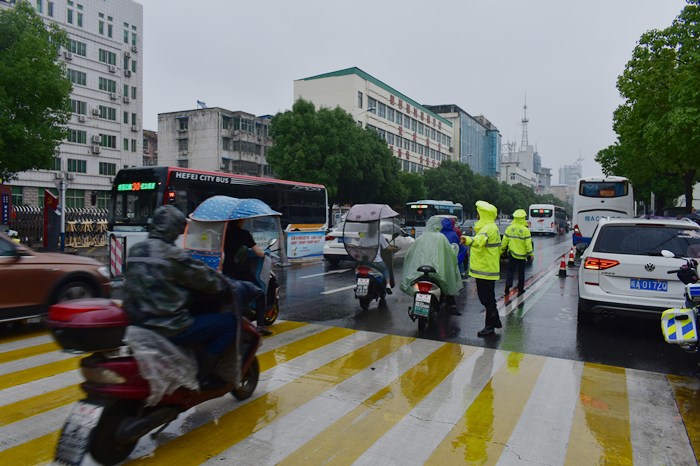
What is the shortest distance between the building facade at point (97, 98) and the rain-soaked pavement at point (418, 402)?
40.5m

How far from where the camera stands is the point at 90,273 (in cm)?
726

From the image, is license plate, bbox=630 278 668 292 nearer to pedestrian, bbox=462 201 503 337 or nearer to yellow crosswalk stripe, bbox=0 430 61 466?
pedestrian, bbox=462 201 503 337

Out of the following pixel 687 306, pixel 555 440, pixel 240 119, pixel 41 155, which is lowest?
pixel 555 440

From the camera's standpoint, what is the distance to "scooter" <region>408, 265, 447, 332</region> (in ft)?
22.9

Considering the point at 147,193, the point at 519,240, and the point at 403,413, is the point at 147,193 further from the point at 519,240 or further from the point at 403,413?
the point at 403,413

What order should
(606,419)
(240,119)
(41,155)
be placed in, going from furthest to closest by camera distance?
1. (240,119)
2. (41,155)
3. (606,419)

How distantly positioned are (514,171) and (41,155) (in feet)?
483

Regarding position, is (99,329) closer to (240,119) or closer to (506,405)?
(506,405)

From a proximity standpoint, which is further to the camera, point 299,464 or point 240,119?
point 240,119

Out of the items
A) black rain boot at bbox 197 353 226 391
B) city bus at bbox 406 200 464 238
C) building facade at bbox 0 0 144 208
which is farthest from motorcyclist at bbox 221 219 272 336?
building facade at bbox 0 0 144 208

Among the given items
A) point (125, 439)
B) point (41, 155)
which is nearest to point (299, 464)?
point (125, 439)

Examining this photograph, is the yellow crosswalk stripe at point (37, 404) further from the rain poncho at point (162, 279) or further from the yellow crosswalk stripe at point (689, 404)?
the yellow crosswalk stripe at point (689, 404)

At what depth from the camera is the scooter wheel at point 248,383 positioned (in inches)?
172

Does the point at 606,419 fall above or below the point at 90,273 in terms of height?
below
